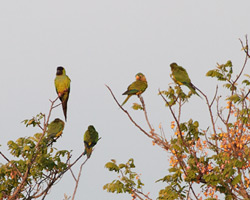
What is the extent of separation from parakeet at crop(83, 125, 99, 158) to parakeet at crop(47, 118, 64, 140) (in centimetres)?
69

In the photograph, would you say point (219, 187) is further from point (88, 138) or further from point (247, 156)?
point (88, 138)

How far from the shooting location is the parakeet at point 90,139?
9.45 m

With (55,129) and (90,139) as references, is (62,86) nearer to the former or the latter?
(55,129)

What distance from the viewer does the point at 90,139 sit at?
9758 millimetres

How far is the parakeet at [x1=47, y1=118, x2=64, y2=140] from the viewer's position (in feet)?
30.2

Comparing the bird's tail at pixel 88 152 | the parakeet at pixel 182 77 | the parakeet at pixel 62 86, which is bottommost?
the bird's tail at pixel 88 152

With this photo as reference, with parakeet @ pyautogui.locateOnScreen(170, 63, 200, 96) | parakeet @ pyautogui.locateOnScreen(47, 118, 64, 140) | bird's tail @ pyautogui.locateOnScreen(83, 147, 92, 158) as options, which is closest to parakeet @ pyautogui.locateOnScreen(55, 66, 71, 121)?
parakeet @ pyautogui.locateOnScreen(47, 118, 64, 140)

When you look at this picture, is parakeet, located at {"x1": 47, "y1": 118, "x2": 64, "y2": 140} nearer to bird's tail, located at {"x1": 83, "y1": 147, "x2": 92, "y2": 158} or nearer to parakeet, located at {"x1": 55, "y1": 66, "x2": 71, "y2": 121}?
parakeet, located at {"x1": 55, "y1": 66, "x2": 71, "y2": 121}

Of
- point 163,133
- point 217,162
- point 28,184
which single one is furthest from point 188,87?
point 28,184

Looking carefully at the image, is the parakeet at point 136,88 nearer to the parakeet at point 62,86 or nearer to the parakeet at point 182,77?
the parakeet at point 182,77

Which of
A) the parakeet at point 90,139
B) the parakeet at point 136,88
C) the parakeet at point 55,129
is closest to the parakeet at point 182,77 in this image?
the parakeet at point 136,88

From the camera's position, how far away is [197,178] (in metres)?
7.84

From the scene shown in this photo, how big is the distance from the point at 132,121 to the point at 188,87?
1.45 meters

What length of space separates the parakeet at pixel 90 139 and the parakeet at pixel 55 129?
687mm
